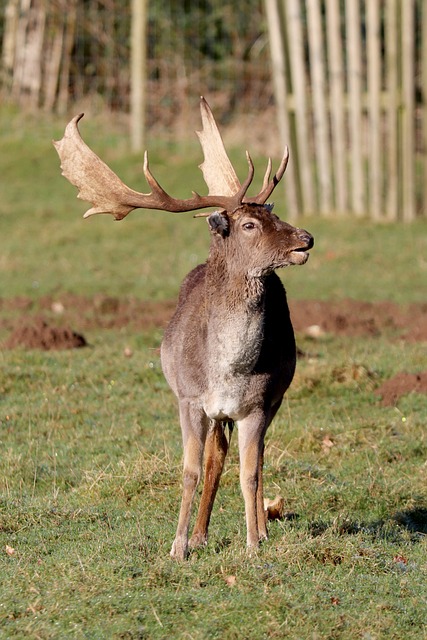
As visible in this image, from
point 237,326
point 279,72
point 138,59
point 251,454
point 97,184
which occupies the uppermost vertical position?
point 138,59

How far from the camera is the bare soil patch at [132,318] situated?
1084 cm

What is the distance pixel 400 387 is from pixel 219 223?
348 cm

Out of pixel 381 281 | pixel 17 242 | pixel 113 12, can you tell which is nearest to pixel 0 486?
pixel 381 281

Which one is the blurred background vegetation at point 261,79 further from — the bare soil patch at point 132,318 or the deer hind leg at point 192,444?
the deer hind leg at point 192,444

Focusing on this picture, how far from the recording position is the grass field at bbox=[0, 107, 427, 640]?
544cm

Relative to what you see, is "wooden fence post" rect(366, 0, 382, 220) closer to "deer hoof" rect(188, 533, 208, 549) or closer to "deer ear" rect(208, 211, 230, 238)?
"deer ear" rect(208, 211, 230, 238)

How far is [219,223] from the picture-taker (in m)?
6.43

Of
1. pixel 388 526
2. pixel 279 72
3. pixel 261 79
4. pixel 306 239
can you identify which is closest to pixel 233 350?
pixel 306 239

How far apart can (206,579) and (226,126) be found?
15.4m

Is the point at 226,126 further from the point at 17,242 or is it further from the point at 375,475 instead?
the point at 375,475

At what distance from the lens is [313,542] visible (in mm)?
6227

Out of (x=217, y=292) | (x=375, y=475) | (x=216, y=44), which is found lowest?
(x=375, y=475)

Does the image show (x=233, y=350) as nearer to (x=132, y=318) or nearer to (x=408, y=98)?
(x=132, y=318)

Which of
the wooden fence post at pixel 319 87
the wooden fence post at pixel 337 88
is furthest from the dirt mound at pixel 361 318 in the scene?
the wooden fence post at pixel 319 87
